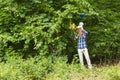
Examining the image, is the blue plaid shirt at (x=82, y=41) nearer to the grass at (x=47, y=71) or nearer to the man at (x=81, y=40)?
the man at (x=81, y=40)

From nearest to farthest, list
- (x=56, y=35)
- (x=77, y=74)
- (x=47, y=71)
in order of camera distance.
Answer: (x=77, y=74) → (x=47, y=71) → (x=56, y=35)

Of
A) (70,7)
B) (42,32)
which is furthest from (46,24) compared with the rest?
(70,7)

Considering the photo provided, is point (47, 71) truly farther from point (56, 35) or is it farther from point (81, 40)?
point (56, 35)

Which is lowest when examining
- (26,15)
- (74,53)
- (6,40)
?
(74,53)

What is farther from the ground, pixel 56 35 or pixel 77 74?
pixel 56 35

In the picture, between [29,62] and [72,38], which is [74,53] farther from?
[29,62]

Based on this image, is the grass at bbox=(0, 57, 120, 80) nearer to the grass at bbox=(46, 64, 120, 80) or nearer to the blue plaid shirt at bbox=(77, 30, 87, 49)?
the grass at bbox=(46, 64, 120, 80)

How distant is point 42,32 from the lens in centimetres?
1033

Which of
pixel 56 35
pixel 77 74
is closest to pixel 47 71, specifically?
pixel 77 74

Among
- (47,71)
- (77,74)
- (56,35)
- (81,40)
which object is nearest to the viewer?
(77,74)

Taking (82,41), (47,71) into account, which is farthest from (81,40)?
(47,71)

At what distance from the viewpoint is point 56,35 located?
10766mm

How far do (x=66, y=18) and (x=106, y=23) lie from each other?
1.62 m

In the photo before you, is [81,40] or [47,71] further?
[81,40]
